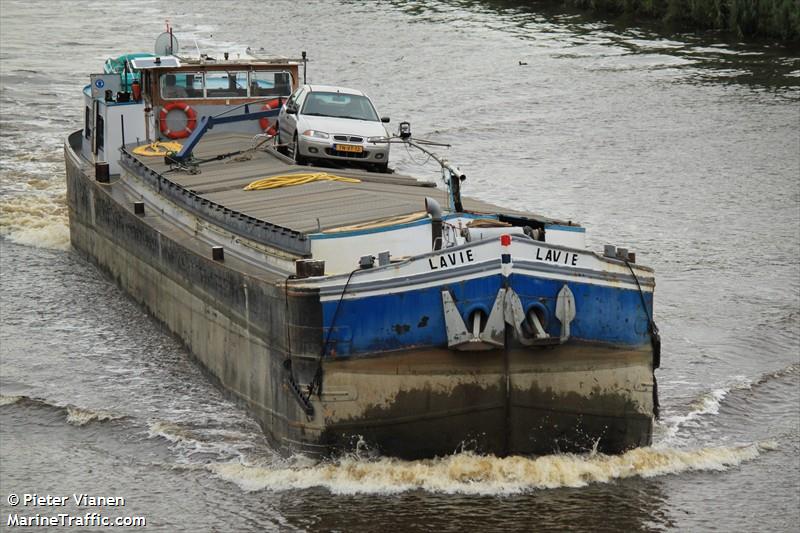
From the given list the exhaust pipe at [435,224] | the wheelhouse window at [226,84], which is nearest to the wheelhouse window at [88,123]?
the wheelhouse window at [226,84]

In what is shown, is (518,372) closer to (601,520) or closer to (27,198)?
(601,520)

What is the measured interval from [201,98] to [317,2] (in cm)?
3808

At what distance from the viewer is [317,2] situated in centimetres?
6238

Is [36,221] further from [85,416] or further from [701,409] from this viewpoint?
[701,409]

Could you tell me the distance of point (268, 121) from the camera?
25.6 metres

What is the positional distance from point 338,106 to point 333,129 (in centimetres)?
87

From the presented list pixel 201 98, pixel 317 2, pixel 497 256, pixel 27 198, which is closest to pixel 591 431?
pixel 497 256

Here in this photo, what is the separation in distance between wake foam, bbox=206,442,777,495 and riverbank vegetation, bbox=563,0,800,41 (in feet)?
122

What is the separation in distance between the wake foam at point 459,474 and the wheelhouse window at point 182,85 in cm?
1137

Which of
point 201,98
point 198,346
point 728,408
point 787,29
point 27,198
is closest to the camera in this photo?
point 728,408

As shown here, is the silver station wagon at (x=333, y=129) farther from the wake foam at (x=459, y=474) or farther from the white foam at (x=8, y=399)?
the wake foam at (x=459, y=474)

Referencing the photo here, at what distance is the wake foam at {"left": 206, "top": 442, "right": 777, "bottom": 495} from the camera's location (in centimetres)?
1489

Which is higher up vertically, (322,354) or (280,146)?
(280,146)

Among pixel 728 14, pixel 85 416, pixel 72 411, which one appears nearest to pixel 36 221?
pixel 72 411
